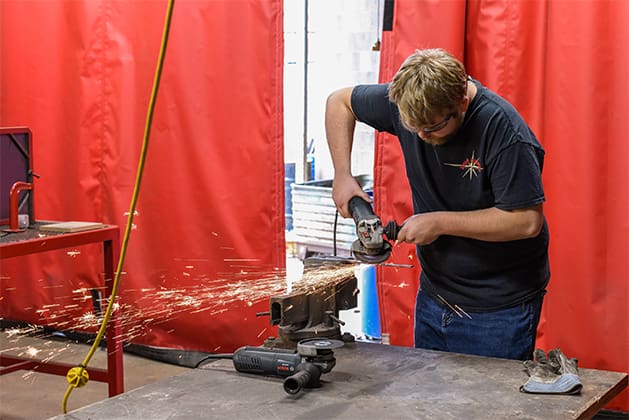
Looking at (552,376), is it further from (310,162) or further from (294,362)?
(310,162)

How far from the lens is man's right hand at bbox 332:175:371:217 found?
251cm

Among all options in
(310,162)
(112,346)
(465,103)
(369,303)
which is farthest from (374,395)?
(310,162)

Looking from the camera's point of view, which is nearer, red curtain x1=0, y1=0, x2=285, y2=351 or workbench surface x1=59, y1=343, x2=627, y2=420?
workbench surface x1=59, y1=343, x2=627, y2=420

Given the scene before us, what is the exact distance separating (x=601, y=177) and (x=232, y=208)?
5.93ft

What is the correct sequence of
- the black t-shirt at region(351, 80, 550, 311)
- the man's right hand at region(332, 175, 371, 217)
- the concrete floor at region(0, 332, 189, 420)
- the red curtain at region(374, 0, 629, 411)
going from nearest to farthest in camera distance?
the black t-shirt at region(351, 80, 550, 311)
the man's right hand at region(332, 175, 371, 217)
the red curtain at region(374, 0, 629, 411)
the concrete floor at region(0, 332, 189, 420)

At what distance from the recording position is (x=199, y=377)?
217 centimetres

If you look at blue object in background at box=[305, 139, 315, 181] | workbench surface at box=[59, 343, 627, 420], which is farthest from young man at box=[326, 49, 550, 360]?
blue object in background at box=[305, 139, 315, 181]

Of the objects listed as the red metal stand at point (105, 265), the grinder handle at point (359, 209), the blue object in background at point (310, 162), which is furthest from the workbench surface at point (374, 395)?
the blue object in background at point (310, 162)

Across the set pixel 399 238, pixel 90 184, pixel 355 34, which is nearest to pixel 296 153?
pixel 355 34

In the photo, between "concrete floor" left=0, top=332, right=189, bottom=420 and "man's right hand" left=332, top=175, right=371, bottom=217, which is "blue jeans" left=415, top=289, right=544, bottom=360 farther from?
"concrete floor" left=0, top=332, right=189, bottom=420

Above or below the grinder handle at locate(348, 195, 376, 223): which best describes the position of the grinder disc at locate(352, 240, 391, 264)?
below

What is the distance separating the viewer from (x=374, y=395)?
200cm

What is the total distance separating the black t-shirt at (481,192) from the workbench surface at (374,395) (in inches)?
9.7

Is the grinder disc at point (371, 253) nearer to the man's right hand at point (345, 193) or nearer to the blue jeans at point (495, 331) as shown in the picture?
the man's right hand at point (345, 193)
